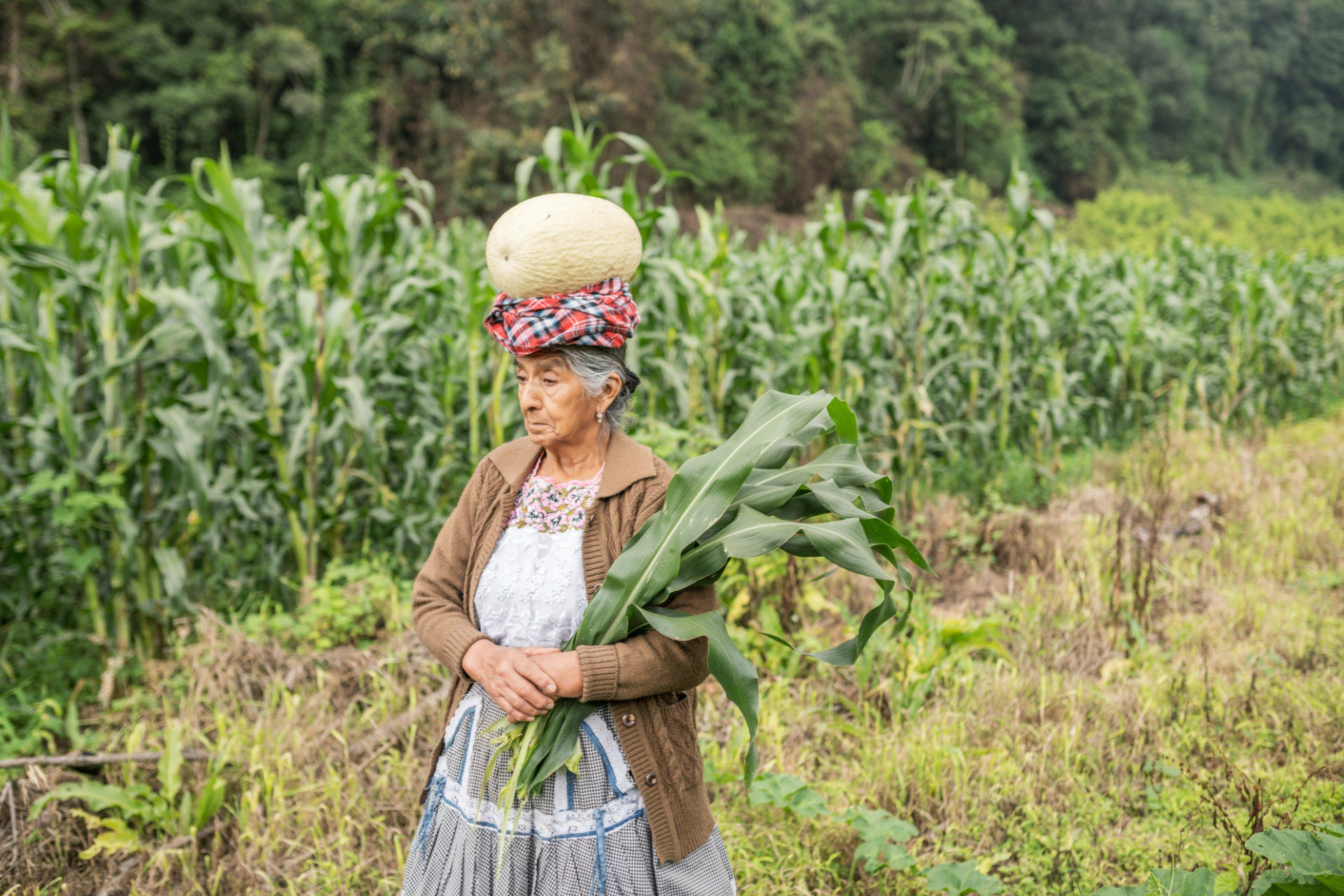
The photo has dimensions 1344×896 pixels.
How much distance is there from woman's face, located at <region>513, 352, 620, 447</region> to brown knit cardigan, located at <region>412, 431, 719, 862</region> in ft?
0.34

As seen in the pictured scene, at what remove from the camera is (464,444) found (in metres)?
4.34

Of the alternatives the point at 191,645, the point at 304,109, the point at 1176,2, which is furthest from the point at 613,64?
the point at 1176,2

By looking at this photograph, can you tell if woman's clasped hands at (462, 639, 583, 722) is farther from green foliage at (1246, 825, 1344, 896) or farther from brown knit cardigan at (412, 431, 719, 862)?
green foliage at (1246, 825, 1344, 896)

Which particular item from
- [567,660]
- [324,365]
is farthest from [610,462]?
[324,365]

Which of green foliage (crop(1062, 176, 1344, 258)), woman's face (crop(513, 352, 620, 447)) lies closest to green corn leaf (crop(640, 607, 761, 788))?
woman's face (crop(513, 352, 620, 447))

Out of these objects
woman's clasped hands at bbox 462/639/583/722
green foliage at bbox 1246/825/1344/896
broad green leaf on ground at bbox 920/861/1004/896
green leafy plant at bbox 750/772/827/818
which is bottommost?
green leafy plant at bbox 750/772/827/818

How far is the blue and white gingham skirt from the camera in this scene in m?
1.52

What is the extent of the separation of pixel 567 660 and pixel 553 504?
1.07 feet

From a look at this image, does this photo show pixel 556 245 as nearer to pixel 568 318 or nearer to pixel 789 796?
pixel 568 318

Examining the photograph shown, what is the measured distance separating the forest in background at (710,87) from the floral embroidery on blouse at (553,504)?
300cm

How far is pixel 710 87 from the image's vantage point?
30.2m

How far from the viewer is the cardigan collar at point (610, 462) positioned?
5.17 feet

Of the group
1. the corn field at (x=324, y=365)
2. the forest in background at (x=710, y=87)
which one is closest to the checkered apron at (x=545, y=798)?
the corn field at (x=324, y=365)

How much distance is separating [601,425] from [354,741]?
6.57 ft
